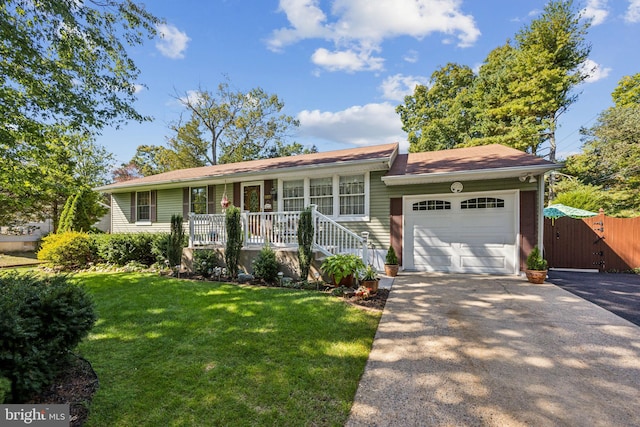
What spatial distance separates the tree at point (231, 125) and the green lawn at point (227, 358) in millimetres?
20498

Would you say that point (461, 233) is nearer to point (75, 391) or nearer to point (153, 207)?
point (75, 391)

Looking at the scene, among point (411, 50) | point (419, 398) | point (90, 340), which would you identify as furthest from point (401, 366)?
point (411, 50)

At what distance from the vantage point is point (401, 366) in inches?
120

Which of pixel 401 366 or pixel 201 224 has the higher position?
pixel 201 224

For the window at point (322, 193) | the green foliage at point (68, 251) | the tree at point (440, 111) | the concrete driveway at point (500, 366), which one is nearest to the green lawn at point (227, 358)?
the concrete driveway at point (500, 366)

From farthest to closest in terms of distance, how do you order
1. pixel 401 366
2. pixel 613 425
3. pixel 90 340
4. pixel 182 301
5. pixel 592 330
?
pixel 182 301, pixel 592 330, pixel 90 340, pixel 401 366, pixel 613 425

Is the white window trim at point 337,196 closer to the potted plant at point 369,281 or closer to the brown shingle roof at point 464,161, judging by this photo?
the brown shingle roof at point 464,161

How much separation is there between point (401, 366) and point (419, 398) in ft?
1.79

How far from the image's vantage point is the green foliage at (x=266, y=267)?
6707 millimetres

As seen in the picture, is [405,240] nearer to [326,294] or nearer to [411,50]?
[326,294]

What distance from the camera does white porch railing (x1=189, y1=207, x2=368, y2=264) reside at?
7.07 m

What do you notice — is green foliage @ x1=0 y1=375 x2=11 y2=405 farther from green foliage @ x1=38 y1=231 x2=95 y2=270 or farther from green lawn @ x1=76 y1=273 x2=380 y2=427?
green foliage @ x1=38 y1=231 x2=95 y2=270

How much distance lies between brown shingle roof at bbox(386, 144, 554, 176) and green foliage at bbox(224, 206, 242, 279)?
456 cm

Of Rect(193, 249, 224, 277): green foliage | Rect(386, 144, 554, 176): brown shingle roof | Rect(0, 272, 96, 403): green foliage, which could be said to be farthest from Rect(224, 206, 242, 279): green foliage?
Rect(386, 144, 554, 176): brown shingle roof
